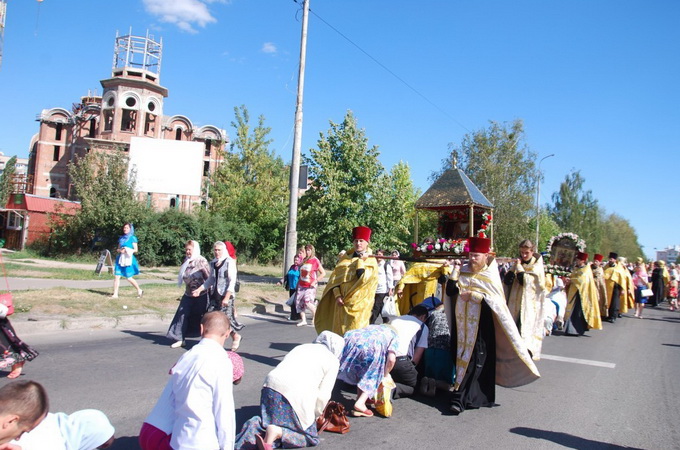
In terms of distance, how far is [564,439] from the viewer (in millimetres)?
5230

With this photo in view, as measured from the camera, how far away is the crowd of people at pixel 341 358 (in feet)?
11.2

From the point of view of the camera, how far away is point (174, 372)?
3490mm

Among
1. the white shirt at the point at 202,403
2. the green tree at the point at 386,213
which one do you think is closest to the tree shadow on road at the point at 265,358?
the white shirt at the point at 202,403

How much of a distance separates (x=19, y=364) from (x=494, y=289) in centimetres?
548

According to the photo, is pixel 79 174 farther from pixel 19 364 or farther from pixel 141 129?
pixel 19 364

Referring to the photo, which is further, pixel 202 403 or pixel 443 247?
pixel 443 247

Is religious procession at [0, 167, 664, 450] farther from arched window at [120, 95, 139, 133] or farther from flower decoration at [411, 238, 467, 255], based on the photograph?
arched window at [120, 95, 139, 133]

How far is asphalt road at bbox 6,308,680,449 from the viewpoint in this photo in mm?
5168

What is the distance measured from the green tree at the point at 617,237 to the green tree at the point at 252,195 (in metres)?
47.2

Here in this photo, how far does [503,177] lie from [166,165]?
24.1 meters

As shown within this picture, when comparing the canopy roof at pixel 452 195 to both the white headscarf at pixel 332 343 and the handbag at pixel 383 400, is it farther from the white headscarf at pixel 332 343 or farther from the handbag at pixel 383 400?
the white headscarf at pixel 332 343

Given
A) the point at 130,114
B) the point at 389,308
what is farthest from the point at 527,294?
the point at 130,114

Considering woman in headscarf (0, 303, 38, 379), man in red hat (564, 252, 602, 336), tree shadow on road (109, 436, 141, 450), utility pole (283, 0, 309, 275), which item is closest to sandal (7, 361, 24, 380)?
woman in headscarf (0, 303, 38, 379)

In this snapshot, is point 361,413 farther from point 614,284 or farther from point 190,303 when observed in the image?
point 614,284
